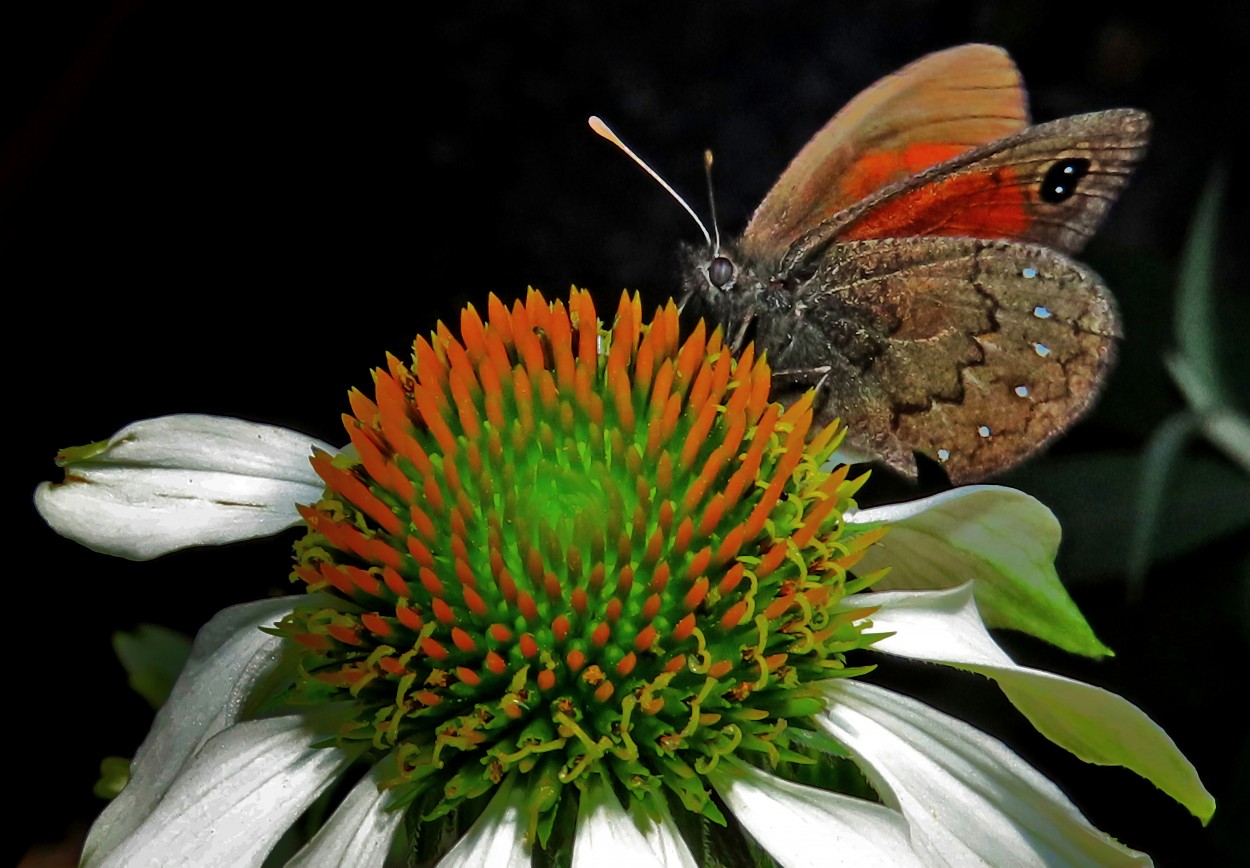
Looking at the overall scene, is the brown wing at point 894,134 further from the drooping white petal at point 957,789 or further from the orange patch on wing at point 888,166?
the drooping white petal at point 957,789

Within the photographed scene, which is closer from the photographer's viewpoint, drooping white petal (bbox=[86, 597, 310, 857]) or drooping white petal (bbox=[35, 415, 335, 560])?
drooping white petal (bbox=[86, 597, 310, 857])

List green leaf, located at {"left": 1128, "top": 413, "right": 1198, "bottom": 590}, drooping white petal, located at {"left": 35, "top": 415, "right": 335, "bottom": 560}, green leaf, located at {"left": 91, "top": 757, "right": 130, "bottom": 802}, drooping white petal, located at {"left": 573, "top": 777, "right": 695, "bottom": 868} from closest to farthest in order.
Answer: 1. drooping white petal, located at {"left": 573, "top": 777, "right": 695, "bottom": 868}
2. drooping white petal, located at {"left": 35, "top": 415, "right": 335, "bottom": 560}
3. green leaf, located at {"left": 91, "top": 757, "right": 130, "bottom": 802}
4. green leaf, located at {"left": 1128, "top": 413, "right": 1198, "bottom": 590}

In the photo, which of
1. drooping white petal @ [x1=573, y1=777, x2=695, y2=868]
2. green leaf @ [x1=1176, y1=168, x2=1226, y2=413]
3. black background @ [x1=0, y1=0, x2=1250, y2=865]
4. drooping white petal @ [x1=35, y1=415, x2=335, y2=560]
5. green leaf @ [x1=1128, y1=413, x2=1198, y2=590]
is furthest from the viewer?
black background @ [x1=0, y1=0, x2=1250, y2=865]

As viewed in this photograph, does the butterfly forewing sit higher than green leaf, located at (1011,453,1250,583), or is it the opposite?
the butterfly forewing

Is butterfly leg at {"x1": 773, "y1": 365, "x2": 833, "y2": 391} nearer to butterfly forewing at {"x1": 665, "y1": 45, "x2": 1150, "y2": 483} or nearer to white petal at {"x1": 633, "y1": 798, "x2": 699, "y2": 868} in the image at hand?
butterfly forewing at {"x1": 665, "y1": 45, "x2": 1150, "y2": 483}

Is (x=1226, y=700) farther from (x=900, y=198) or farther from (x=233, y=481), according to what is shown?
(x=233, y=481)

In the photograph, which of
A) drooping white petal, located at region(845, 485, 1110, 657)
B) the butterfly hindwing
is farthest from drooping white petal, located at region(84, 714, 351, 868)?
the butterfly hindwing
